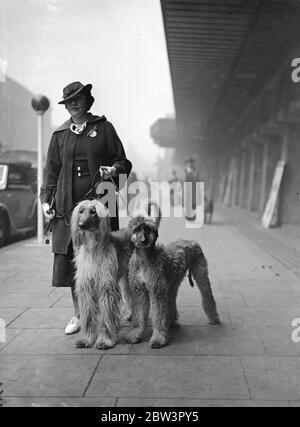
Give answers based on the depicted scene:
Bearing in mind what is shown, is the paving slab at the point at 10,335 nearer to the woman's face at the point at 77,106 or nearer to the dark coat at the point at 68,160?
the dark coat at the point at 68,160

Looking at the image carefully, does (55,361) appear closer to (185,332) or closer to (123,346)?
(123,346)

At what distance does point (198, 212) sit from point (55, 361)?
990cm

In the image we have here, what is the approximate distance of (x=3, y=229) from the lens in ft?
27.4

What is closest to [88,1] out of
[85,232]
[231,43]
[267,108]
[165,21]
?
[85,232]

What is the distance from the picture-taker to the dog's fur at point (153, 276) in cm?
317

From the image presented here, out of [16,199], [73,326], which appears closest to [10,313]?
[73,326]

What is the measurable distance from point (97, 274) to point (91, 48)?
5.58 ft

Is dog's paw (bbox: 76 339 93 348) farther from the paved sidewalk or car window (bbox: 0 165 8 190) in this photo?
car window (bbox: 0 165 8 190)

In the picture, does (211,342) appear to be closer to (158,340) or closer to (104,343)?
(158,340)

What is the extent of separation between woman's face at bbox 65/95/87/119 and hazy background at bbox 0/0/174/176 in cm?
15

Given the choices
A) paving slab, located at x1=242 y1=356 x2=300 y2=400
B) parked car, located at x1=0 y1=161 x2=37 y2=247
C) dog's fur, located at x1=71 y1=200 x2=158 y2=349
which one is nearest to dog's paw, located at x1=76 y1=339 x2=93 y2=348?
dog's fur, located at x1=71 y1=200 x2=158 y2=349

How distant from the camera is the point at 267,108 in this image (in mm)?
12055

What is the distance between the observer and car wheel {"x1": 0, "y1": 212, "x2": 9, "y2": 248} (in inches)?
326
